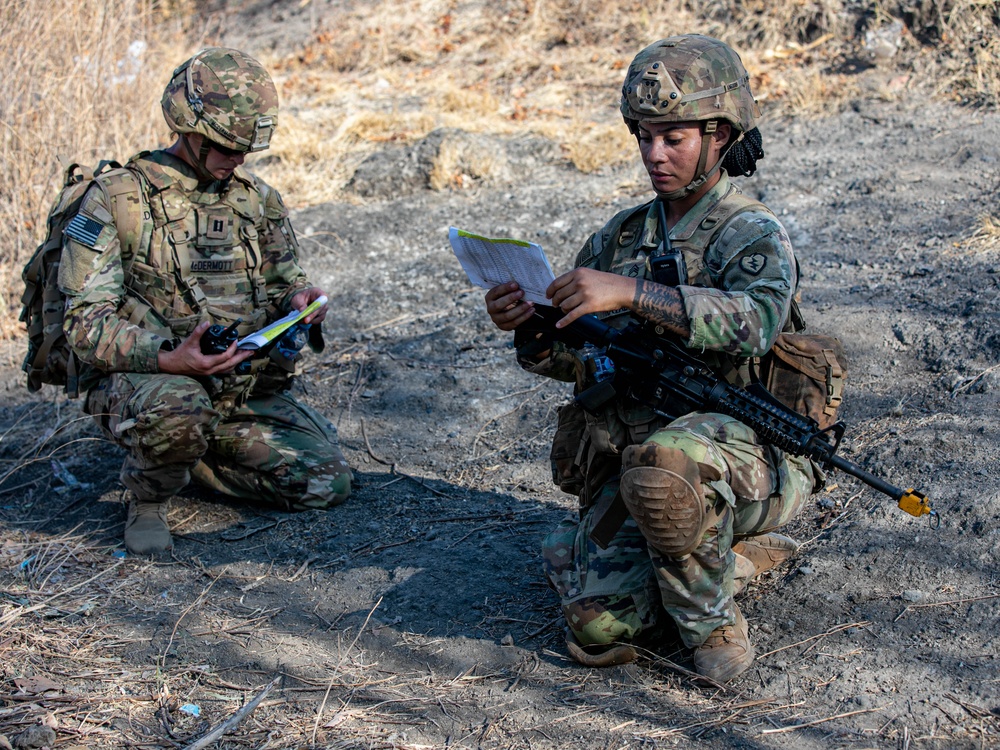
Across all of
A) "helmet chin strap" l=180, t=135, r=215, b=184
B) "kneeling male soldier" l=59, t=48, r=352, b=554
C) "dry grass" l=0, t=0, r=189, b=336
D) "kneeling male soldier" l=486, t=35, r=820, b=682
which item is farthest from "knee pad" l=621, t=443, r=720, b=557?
"dry grass" l=0, t=0, r=189, b=336

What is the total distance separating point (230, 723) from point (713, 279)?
75.9 inches

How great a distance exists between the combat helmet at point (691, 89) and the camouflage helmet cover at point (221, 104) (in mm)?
1700

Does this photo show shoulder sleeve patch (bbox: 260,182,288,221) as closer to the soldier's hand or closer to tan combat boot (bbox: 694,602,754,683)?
the soldier's hand

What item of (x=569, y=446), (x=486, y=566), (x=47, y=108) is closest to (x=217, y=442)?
(x=486, y=566)

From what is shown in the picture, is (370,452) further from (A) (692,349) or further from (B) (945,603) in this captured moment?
(B) (945,603)

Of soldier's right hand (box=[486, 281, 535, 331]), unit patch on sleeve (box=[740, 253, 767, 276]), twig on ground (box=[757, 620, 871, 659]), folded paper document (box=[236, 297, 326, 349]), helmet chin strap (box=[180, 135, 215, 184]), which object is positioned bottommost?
twig on ground (box=[757, 620, 871, 659])

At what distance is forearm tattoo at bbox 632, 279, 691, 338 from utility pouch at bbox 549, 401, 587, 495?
685 millimetres

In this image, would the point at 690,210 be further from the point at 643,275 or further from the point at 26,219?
the point at 26,219

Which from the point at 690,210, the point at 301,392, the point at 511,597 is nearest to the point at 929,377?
the point at 690,210

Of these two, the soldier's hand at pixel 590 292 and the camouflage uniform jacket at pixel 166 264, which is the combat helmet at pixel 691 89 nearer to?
the soldier's hand at pixel 590 292

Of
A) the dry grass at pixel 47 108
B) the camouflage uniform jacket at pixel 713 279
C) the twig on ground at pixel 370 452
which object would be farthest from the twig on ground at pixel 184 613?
the dry grass at pixel 47 108

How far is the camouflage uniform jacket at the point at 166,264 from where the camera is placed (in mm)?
4043

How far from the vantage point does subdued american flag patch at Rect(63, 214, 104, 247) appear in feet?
13.3

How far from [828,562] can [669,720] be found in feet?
3.41
